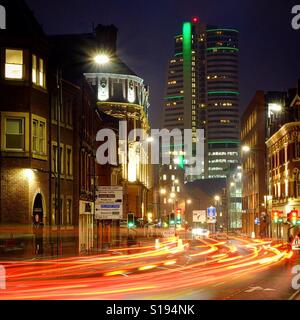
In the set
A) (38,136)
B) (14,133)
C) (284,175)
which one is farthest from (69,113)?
A: (284,175)

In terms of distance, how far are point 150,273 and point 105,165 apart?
41643mm

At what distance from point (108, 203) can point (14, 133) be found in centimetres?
934

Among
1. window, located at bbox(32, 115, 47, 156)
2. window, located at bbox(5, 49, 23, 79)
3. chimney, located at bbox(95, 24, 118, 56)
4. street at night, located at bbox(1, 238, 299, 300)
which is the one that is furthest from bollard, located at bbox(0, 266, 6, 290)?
chimney, located at bbox(95, 24, 118, 56)

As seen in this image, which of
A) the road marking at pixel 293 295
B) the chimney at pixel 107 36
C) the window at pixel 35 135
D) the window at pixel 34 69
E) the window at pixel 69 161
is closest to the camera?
the road marking at pixel 293 295

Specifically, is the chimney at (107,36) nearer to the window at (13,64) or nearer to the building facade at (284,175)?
the building facade at (284,175)

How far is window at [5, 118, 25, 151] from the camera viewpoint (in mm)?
41188

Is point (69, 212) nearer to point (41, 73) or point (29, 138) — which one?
point (29, 138)

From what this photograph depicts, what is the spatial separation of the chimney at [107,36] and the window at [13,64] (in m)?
56.5

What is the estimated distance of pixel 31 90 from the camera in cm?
4200

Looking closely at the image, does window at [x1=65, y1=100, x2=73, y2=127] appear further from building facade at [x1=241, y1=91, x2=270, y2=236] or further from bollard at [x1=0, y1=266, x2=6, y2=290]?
building facade at [x1=241, y1=91, x2=270, y2=236]

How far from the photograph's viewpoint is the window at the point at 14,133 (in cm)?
4119

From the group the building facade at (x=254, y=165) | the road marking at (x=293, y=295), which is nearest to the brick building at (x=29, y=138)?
the road marking at (x=293, y=295)

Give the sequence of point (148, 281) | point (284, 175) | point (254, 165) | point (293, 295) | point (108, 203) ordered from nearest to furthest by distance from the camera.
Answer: point (293, 295), point (148, 281), point (108, 203), point (284, 175), point (254, 165)

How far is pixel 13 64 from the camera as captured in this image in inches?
1629
